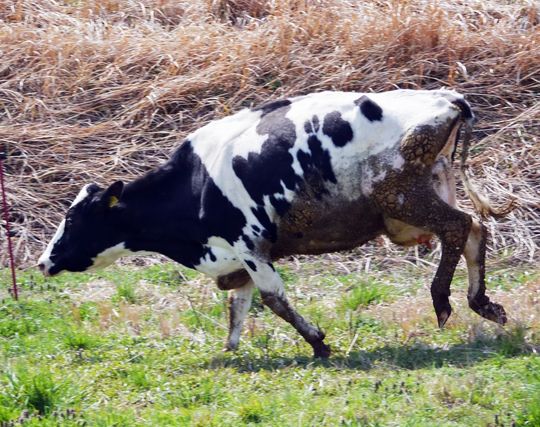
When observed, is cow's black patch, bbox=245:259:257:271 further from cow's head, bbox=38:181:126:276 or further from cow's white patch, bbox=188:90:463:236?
cow's head, bbox=38:181:126:276

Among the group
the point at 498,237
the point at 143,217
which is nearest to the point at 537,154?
the point at 498,237

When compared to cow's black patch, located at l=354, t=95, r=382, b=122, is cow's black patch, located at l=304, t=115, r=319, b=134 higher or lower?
lower

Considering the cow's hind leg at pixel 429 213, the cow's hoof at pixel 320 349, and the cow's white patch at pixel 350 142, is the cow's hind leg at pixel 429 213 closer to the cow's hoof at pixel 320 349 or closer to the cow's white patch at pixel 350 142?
the cow's white patch at pixel 350 142

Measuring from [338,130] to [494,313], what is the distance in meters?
1.76

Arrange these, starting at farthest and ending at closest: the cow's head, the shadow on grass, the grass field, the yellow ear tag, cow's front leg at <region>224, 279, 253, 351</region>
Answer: the cow's head < the yellow ear tag < cow's front leg at <region>224, 279, 253, 351</region> < the shadow on grass < the grass field

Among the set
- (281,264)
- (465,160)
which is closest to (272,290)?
(465,160)

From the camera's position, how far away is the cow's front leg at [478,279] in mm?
8672

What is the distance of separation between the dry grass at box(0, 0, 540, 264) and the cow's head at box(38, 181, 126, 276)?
245cm

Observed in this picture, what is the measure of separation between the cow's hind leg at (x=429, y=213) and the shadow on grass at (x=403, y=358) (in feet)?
2.38

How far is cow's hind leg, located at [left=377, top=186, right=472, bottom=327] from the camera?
27.7 feet

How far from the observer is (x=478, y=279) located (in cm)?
877

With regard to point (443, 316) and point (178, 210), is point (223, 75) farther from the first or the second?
point (443, 316)

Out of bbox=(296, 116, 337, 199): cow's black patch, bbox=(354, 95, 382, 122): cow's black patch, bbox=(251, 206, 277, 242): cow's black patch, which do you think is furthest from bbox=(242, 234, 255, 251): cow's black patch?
bbox=(354, 95, 382, 122): cow's black patch

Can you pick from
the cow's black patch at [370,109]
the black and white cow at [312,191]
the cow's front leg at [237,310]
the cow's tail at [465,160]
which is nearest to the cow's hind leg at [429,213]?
the black and white cow at [312,191]
